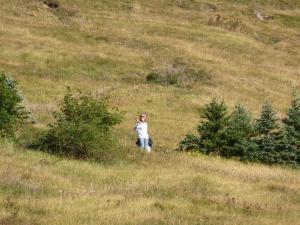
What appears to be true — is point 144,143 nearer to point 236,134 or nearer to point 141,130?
point 141,130

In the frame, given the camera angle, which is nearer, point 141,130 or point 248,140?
point 141,130

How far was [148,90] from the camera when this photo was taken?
132 ft

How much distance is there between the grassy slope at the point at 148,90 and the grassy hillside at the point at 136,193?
1.4 inches

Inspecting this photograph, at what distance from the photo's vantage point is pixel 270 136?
982 inches

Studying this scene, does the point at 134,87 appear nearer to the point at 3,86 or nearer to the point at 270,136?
the point at 270,136

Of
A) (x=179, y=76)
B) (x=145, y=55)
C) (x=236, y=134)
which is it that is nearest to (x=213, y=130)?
(x=236, y=134)

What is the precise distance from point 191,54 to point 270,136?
88.9 ft

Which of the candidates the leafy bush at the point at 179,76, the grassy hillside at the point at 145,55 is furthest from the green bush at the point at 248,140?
the leafy bush at the point at 179,76

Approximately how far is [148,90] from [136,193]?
2677 cm

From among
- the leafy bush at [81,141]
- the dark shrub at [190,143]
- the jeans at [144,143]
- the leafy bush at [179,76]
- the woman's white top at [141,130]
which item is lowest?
the leafy bush at [179,76]

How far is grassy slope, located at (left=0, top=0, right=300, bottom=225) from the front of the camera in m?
12.3

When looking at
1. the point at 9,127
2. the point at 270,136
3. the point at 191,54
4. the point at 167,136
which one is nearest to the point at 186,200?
the point at 9,127

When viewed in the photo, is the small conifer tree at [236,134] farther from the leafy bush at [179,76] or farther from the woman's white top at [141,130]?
the leafy bush at [179,76]

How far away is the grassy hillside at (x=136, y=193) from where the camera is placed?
11.1 metres
